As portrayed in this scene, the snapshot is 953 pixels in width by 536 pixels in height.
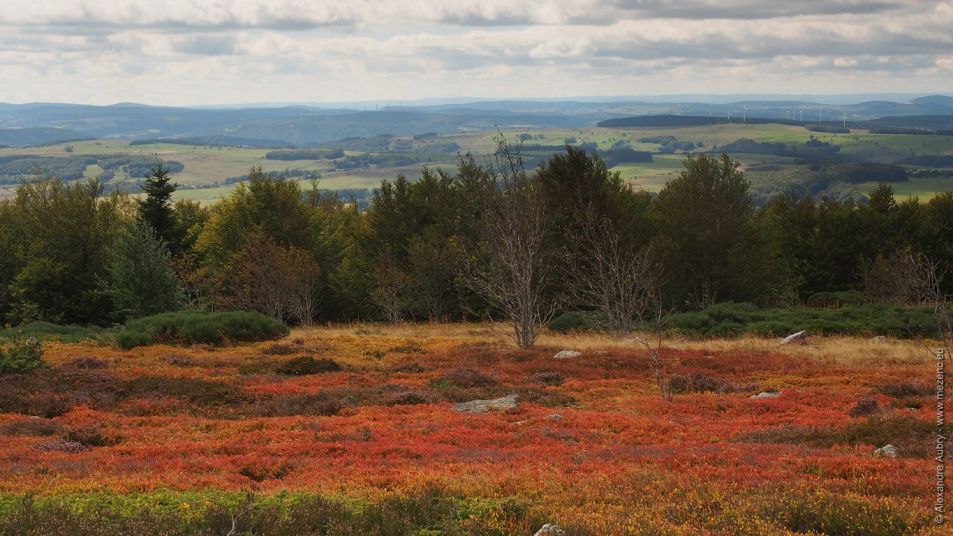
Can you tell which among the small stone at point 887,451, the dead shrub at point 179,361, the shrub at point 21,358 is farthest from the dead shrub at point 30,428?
the small stone at point 887,451

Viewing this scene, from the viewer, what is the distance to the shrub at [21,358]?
2339 centimetres

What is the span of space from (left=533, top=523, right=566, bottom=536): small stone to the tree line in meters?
26.3

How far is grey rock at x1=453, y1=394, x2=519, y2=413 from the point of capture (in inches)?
813

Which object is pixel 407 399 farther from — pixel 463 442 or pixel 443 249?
pixel 443 249

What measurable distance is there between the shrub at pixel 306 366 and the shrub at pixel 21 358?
25.4 ft

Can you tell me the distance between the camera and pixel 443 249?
185 feet

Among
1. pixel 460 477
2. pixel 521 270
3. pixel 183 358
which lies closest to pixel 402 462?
pixel 460 477

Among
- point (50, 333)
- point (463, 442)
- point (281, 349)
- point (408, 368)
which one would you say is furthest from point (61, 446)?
point (50, 333)

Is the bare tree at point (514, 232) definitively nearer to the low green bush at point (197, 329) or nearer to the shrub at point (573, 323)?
the shrub at point (573, 323)

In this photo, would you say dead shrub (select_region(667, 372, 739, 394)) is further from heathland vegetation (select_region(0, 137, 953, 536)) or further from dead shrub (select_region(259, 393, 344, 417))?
dead shrub (select_region(259, 393, 344, 417))

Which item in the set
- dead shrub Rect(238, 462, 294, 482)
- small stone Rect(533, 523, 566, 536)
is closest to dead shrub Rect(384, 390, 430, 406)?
dead shrub Rect(238, 462, 294, 482)

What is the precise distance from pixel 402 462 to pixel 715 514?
20.6 ft

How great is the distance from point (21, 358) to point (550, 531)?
21.6 metres

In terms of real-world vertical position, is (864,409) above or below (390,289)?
above
